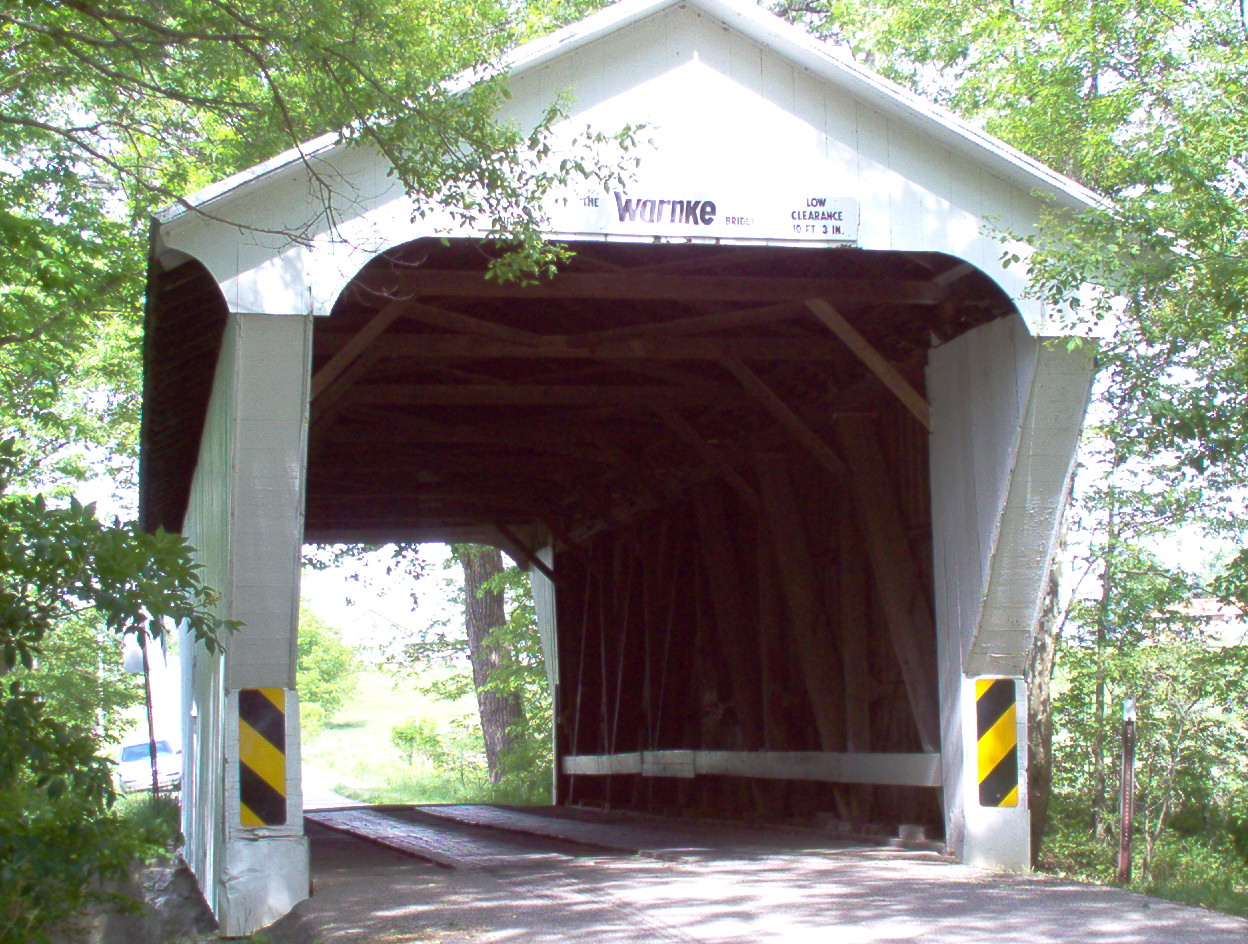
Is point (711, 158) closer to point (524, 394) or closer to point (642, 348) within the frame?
point (642, 348)

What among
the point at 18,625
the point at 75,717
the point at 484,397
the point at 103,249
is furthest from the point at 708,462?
the point at 75,717

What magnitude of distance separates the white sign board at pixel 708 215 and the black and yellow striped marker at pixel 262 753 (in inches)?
105

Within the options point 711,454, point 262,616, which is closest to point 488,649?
point 711,454

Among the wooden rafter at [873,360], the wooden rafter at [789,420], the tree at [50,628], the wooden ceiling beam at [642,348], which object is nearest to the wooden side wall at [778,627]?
the wooden rafter at [789,420]

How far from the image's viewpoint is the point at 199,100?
19.9ft

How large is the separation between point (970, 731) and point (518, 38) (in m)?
12.5

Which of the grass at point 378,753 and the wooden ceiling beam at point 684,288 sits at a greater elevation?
the wooden ceiling beam at point 684,288

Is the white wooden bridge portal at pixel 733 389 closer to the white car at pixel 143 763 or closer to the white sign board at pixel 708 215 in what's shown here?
the white sign board at pixel 708 215

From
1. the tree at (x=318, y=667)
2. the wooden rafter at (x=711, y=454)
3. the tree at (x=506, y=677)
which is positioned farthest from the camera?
the tree at (x=318, y=667)

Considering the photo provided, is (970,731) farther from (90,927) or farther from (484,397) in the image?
(90,927)

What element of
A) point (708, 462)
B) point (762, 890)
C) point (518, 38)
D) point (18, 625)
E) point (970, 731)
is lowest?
point (762, 890)

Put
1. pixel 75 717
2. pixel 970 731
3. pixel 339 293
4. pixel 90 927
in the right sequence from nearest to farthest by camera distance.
→ pixel 339 293 → pixel 970 731 → pixel 90 927 → pixel 75 717

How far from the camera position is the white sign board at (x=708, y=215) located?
6832mm

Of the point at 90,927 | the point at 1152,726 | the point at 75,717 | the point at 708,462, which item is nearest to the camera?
the point at 90,927
